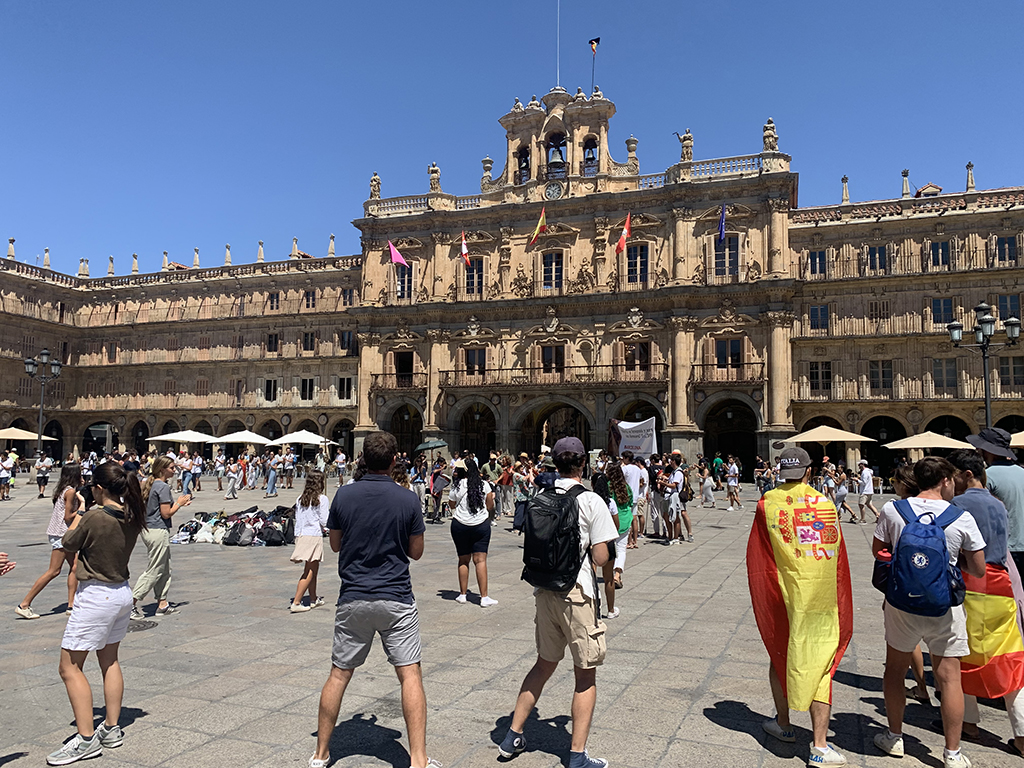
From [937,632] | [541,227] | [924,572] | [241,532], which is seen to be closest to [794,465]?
[924,572]

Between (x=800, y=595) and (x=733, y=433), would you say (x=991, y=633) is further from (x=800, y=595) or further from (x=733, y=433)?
(x=733, y=433)

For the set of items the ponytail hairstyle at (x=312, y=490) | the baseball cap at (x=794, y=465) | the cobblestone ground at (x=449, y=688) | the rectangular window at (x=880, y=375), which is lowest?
the cobblestone ground at (x=449, y=688)

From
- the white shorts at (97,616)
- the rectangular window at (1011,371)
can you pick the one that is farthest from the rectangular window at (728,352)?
the white shorts at (97,616)

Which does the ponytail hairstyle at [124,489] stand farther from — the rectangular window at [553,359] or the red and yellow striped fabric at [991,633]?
the rectangular window at [553,359]

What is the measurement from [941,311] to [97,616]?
1465 inches

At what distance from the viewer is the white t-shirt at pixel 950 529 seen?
454cm

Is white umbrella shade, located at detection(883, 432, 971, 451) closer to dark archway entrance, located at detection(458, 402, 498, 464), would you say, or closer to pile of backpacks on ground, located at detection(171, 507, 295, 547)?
pile of backpacks on ground, located at detection(171, 507, 295, 547)

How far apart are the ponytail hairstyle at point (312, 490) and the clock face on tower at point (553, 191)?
1241 inches

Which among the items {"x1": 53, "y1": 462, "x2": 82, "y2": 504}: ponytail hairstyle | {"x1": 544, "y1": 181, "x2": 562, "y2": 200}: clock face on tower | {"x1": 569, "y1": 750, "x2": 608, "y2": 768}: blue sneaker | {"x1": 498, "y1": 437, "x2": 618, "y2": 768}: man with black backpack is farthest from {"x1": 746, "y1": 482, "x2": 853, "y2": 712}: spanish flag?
{"x1": 544, "y1": 181, "x2": 562, "y2": 200}: clock face on tower

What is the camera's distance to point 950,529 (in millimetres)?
4578

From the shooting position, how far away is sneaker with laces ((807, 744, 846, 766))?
4348 mm

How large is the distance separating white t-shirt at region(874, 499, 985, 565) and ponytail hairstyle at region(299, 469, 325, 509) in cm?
637

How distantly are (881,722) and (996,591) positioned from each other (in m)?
1.17

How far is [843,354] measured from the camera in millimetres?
35219
